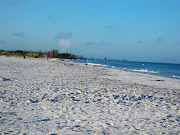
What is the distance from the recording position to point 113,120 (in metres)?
3.92

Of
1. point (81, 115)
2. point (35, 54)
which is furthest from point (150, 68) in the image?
point (81, 115)

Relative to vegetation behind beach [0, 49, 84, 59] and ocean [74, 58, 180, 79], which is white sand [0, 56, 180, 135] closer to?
ocean [74, 58, 180, 79]

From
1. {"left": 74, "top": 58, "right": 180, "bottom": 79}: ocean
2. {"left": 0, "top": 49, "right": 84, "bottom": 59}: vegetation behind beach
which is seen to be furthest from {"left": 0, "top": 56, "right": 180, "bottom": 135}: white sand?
{"left": 0, "top": 49, "right": 84, "bottom": 59}: vegetation behind beach

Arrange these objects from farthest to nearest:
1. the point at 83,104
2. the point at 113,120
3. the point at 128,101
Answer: the point at 128,101
the point at 83,104
the point at 113,120

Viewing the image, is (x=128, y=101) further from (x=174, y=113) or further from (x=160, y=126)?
(x=160, y=126)

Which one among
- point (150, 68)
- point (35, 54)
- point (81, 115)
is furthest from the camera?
point (35, 54)

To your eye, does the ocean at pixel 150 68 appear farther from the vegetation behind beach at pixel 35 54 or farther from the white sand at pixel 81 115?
the white sand at pixel 81 115

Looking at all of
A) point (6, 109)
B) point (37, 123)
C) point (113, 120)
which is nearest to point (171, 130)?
point (113, 120)

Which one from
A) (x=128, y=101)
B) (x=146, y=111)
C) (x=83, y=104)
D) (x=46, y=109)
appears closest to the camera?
(x=46, y=109)

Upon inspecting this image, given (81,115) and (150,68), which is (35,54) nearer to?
(150,68)

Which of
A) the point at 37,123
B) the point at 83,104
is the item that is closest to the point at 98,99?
the point at 83,104

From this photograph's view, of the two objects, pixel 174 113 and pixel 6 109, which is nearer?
pixel 6 109

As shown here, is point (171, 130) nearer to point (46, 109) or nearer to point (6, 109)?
point (46, 109)

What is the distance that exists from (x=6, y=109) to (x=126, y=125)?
2.83 m
